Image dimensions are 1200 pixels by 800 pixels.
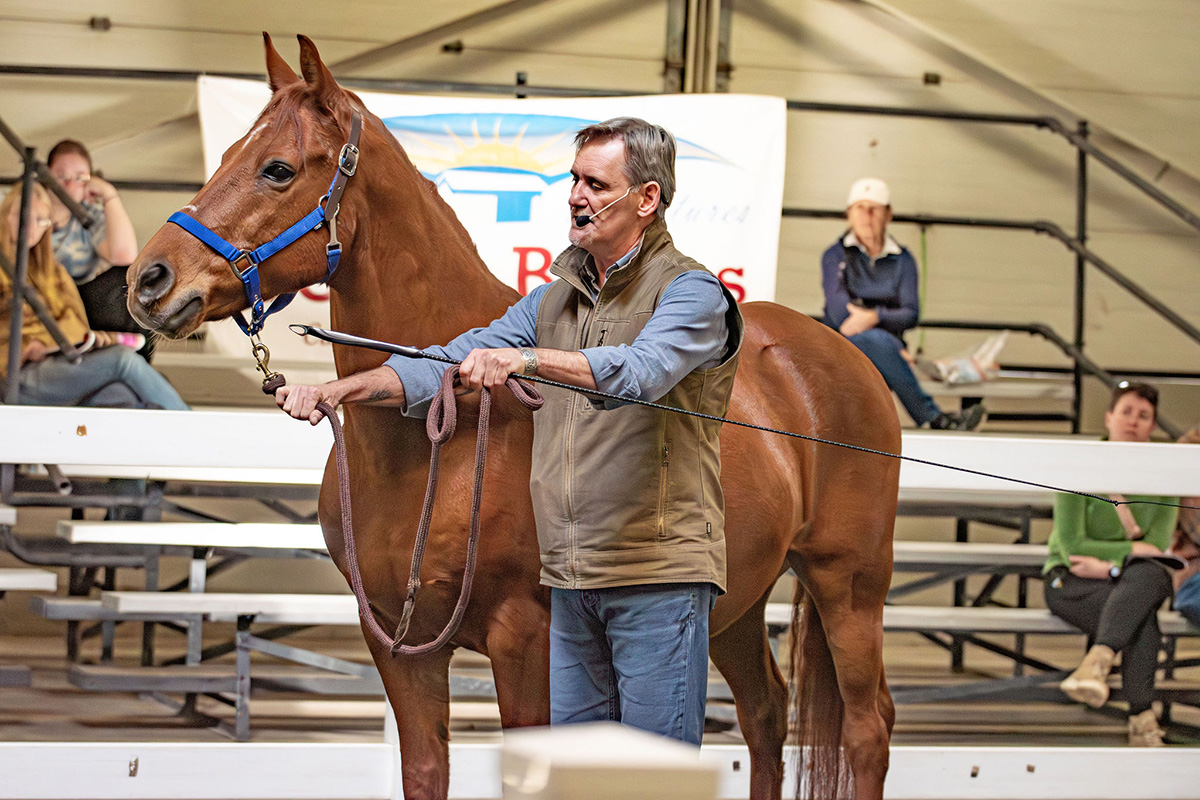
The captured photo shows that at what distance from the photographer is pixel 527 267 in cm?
494

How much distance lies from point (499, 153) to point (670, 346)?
136 inches

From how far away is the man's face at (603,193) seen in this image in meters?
1.87

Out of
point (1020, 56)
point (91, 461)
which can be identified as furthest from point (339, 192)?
point (1020, 56)

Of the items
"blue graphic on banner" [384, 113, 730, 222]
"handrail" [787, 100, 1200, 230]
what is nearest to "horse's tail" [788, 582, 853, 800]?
"blue graphic on banner" [384, 113, 730, 222]

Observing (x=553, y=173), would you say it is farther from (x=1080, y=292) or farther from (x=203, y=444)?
(x=1080, y=292)

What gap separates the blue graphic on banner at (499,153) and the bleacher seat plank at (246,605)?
6.02 ft

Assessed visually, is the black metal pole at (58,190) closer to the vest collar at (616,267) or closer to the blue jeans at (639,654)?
the vest collar at (616,267)

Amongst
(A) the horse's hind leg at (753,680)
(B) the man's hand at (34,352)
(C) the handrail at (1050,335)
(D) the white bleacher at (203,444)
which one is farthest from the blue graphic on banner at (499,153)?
(A) the horse's hind leg at (753,680)

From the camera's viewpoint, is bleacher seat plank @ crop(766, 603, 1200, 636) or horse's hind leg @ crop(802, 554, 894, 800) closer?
horse's hind leg @ crop(802, 554, 894, 800)

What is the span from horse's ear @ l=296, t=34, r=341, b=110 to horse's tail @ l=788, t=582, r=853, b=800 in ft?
5.77

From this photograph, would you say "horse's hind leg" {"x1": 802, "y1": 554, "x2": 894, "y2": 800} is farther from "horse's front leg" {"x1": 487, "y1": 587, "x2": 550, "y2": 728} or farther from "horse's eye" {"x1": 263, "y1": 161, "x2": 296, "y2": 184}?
"horse's eye" {"x1": 263, "y1": 161, "x2": 296, "y2": 184}

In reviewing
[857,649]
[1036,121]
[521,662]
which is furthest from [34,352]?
[1036,121]

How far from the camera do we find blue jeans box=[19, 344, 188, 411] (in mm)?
4457

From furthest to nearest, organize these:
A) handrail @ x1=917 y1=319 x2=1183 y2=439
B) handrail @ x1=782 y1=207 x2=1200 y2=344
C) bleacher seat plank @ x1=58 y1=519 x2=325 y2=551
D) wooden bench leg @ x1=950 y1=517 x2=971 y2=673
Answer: handrail @ x1=782 y1=207 x2=1200 y2=344 → handrail @ x1=917 y1=319 x2=1183 y2=439 → wooden bench leg @ x1=950 y1=517 x2=971 y2=673 → bleacher seat plank @ x1=58 y1=519 x2=325 y2=551
